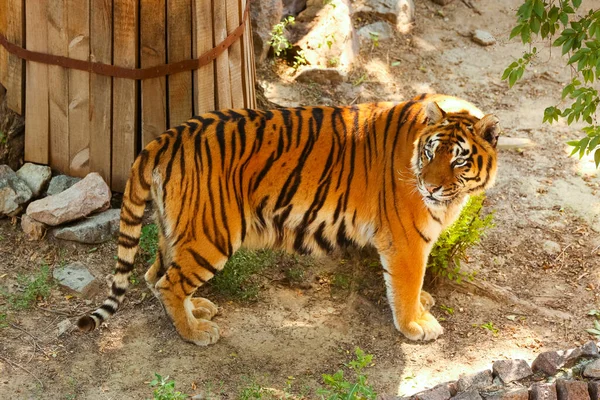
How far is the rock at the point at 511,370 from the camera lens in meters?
3.92

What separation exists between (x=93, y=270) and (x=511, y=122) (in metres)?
4.08

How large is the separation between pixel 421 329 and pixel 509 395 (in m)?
1.16

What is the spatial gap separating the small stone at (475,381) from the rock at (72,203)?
2610 mm

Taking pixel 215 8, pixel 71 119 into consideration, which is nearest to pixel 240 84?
pixel 215 8

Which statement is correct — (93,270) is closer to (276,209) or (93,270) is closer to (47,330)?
(47,330)

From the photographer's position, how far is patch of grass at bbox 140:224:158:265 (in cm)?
521

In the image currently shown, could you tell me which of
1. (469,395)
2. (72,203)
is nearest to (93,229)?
(72,203)

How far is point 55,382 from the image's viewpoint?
4.29m

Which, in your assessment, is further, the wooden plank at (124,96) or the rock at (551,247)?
the rock at (551,247)

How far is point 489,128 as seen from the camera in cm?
447

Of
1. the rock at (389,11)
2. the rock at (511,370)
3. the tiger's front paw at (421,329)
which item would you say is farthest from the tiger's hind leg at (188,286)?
the rock at (389,11)

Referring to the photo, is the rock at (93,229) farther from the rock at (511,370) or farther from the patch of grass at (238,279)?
the rock at (511,370)

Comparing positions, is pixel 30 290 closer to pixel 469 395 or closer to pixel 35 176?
pixel 35 176

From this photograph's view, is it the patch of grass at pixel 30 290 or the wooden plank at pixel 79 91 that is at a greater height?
the wooden plank at pixel 79 91
